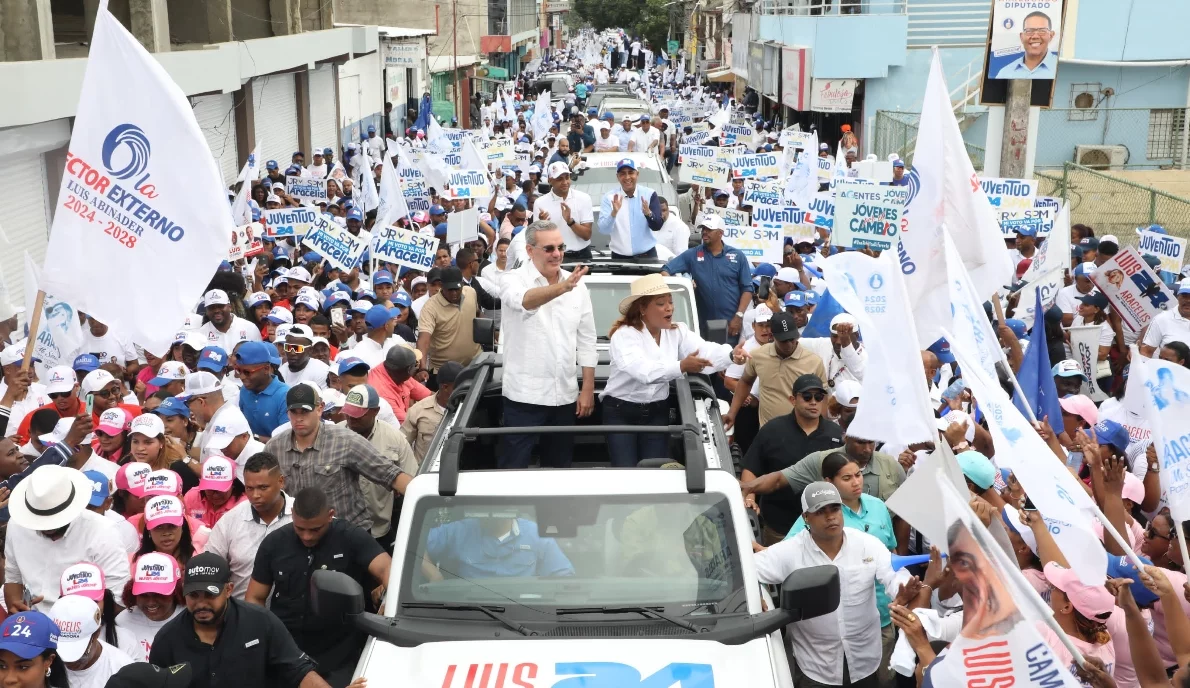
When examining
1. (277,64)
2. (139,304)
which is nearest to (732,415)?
(139,304)

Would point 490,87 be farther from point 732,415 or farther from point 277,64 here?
point 732,415

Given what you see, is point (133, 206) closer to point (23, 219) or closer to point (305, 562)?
point (305, 562)

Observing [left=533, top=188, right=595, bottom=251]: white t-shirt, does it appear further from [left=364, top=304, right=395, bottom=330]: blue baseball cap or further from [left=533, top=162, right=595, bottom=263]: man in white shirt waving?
[left=364, top=304, right=395, bottom=330]: blue baseball cap

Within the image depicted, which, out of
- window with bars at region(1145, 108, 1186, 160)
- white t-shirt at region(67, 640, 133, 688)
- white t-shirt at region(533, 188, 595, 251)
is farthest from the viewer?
window with bars at region(1145, 108, 1186, 160)

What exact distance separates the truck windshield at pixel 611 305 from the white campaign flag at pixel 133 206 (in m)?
3.18

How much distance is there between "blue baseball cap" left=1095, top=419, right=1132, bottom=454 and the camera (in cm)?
714

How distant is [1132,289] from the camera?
11172 mm

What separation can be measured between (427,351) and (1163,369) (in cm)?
635

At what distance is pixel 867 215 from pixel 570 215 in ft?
9.54

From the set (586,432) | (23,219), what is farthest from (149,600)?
(23,219)

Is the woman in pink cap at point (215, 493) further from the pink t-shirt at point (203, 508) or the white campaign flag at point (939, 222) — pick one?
the white campaign flag at point (939, 222)

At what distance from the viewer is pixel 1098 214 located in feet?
72.8

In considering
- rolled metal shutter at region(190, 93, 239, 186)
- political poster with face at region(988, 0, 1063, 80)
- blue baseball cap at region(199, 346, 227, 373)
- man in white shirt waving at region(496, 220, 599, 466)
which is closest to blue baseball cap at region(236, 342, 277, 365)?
blue baseball cap at region(199, 346, 227, 373)

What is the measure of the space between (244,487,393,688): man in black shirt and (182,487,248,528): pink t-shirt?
0.72m
